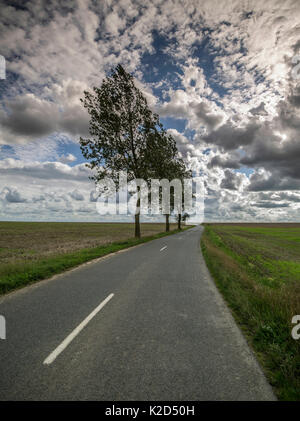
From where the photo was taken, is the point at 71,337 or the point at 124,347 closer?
the point at 124,347

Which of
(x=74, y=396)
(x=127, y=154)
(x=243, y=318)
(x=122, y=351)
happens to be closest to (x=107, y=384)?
(x=74, y=396)

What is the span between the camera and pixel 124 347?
A: 3441mm

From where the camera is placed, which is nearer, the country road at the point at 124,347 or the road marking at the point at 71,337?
the country road at the point at 124,347

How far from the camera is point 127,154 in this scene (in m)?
21.8

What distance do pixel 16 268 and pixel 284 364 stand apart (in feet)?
29.7

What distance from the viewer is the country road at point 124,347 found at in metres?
2.54

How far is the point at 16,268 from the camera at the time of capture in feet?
27.6

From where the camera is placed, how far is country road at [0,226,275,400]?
8.32 ft

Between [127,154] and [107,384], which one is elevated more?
[127,154]

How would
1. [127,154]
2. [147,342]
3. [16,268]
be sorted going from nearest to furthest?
1. [147,342]
2. [16,268]
3. [127,154]

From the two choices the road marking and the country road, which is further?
the road marking

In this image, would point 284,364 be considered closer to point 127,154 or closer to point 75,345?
point 75,345
